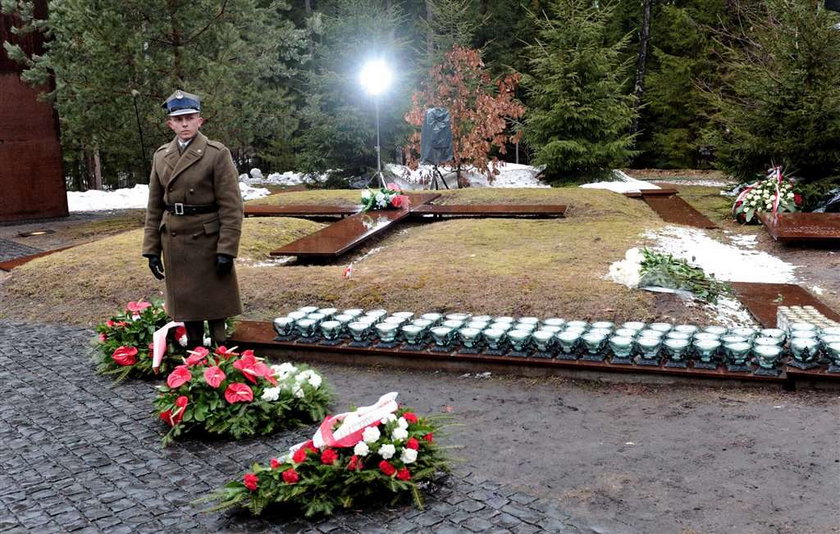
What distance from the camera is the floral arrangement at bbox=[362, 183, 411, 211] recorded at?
1279 centimetres

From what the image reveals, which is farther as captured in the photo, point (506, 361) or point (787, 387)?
point (506, 361)

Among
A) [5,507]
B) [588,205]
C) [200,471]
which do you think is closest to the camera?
[5,507]

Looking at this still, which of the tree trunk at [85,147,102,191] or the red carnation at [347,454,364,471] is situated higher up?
the tree trunk at [85,147,102,191]

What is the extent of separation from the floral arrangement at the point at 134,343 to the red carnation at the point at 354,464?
2.49 metres

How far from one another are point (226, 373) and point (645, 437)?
248 cm

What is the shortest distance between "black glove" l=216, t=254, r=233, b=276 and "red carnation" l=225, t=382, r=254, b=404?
0.99m

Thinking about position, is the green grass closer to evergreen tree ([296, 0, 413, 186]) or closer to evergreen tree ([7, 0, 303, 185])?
evergreen tree ([7, 0, 303, 185])

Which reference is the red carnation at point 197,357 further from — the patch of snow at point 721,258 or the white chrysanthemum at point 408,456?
the patch of snow at point 721,258

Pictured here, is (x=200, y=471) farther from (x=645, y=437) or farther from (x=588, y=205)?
(x=588, y=205)

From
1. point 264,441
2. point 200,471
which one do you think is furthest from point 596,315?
point 200,471

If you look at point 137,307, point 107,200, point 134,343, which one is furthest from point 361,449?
point 107,200

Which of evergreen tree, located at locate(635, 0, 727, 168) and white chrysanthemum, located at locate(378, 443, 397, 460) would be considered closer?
white chrysanthemum, located at locate(378, 443, 397, 460)

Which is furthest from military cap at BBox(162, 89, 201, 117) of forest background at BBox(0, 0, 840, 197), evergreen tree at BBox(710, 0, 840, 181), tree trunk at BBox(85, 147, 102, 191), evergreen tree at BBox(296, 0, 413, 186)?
tree trunk at BBox(85, 147, 102, 191)

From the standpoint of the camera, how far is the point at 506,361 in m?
5.27
